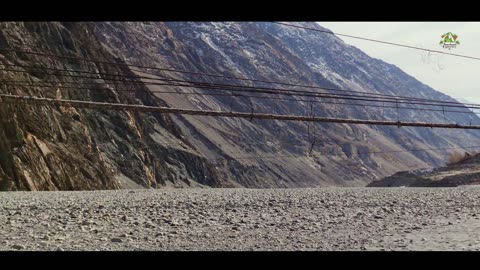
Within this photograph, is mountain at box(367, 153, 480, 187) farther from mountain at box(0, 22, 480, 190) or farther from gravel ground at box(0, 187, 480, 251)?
gravel ground at box(0, 187, 480, 251)

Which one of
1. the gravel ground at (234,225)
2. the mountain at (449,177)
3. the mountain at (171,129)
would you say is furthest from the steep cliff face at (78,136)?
the mountain at (449,177)

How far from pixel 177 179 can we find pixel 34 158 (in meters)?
29.8

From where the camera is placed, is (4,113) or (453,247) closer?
(453,247)

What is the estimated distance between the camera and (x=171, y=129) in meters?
69.2

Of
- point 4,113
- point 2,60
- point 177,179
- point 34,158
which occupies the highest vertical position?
point 2,60

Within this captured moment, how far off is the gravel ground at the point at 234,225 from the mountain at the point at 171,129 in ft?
30.1

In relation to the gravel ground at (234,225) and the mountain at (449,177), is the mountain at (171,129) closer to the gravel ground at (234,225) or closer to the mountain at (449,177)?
the gravel ground at (234,225)

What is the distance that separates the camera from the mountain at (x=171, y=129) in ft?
107

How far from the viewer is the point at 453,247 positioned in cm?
981

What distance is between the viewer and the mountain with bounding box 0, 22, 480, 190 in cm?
3253

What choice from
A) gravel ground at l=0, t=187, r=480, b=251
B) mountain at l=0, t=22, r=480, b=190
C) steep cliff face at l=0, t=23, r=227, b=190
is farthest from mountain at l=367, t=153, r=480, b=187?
gravel ground at l=0, t=187, r=480, b=251

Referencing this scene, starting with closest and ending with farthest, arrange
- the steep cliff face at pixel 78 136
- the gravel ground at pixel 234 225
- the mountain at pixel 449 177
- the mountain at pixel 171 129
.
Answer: the gravel ground at pixel 234 225, the steep cliff face at pixel 78 136, the mountain at pixel 171 129, the mountain at pixel 449 177
